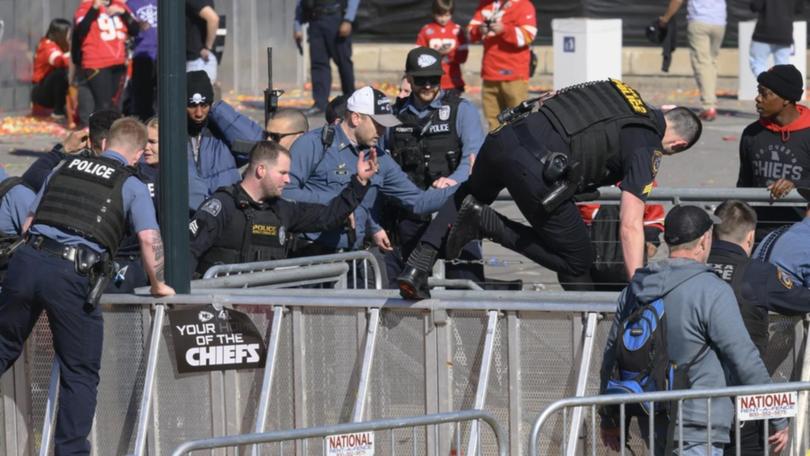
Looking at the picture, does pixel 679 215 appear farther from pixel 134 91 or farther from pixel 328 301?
pixel 134 91

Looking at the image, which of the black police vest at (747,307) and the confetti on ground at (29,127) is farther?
the confetti on ground at (29,127)

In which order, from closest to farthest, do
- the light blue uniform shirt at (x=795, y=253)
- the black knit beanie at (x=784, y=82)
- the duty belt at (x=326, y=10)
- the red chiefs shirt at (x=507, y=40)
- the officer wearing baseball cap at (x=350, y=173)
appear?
1. the light blue uniform shirt at (x=795, y=253)
2. the black knit beanie at (x=784, y=82)
3. the officer wearing baseball cap at (x=350, y=173)
4. the red chiefs shirt at (x=507, y=40)
5. the duty belt at (x=326, y=10)

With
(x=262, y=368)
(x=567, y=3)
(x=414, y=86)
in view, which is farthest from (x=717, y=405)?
(x=567, y=3)

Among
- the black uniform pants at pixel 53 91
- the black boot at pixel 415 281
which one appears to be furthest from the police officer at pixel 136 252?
the black uniform pants at pixel 53 91

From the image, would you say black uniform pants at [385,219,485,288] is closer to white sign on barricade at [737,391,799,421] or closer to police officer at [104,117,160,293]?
police officer at [104,117,160,293]

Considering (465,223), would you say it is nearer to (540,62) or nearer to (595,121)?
(595,121)

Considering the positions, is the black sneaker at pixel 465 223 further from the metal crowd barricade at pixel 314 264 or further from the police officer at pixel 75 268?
the police officer at pixel 75 268

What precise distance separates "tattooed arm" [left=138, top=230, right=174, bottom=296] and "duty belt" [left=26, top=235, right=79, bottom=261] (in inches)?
13.0

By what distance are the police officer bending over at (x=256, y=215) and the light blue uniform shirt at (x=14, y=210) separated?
2.91ft

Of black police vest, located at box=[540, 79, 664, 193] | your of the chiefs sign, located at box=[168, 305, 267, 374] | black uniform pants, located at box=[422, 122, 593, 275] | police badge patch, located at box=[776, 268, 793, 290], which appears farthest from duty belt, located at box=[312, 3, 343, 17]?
police badge patch, located at box=[776, 268, 793, 290]

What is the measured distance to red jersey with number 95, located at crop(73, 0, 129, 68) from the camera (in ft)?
55.2

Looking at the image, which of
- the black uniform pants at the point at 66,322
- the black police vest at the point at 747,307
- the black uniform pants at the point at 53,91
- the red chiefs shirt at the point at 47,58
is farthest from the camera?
the black uniform pants at the point at 53,91

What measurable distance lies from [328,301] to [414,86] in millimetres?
3174

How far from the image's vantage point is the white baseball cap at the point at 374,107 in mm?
9664
